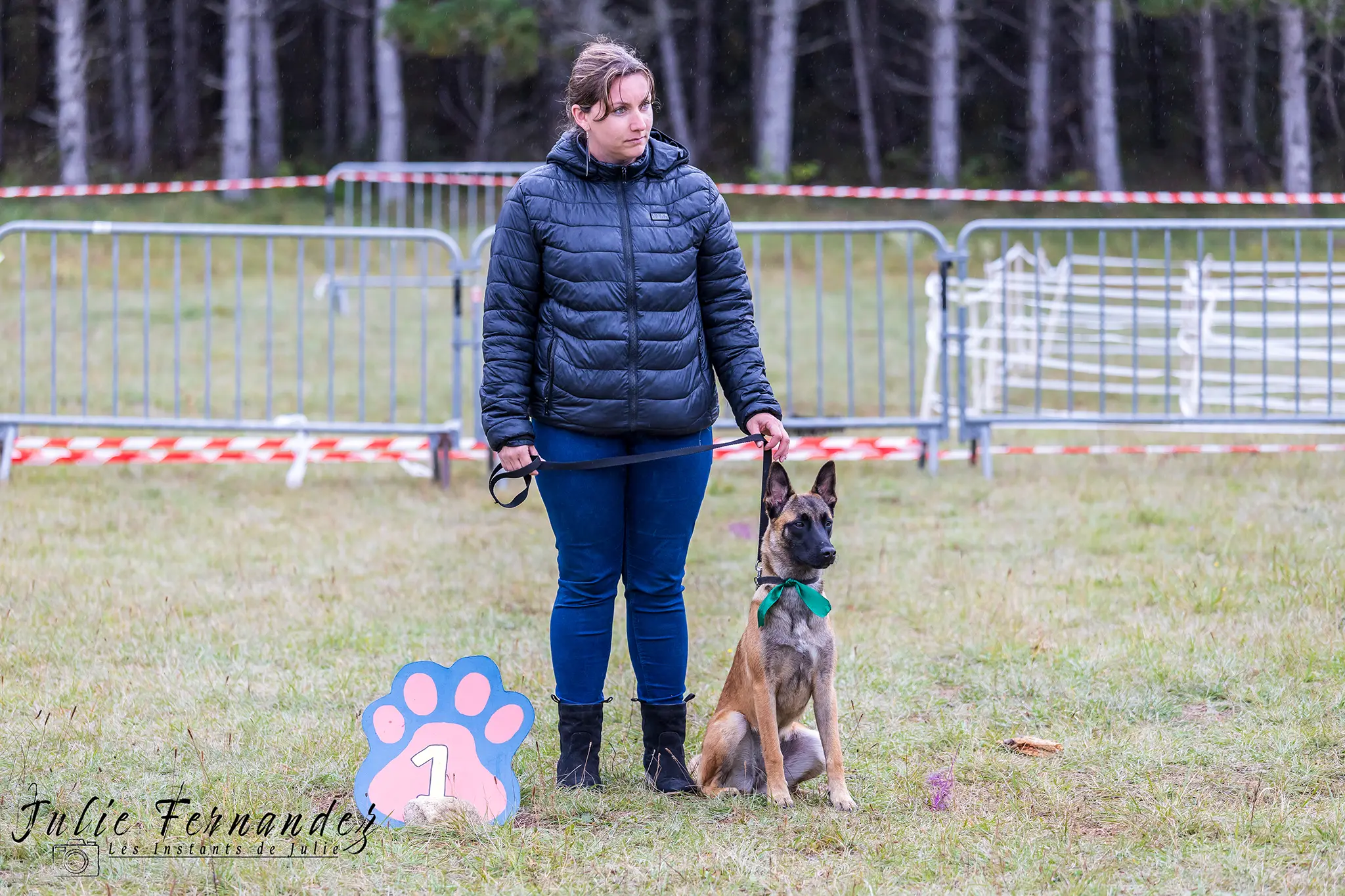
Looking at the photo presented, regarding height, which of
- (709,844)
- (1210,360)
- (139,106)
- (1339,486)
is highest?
(139,106)

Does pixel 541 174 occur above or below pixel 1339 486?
above

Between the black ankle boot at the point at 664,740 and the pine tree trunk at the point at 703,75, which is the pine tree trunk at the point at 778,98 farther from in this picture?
the black ankle boot at the point at 664,740

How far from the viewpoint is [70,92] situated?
2609 cm

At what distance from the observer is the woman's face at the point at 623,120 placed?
3623 millimetres

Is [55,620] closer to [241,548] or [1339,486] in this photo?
[241,548]

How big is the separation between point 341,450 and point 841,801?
5.28 meters

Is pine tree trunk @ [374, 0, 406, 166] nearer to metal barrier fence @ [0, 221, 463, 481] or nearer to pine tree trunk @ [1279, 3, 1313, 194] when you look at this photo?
metal barrier fence @ [0, 221, 463, 481]

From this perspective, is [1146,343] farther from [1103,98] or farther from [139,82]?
[139,82]

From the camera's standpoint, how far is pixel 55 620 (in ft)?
18.6

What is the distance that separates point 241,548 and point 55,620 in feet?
4.86

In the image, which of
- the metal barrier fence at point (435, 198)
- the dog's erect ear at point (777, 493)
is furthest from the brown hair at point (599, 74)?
the metal barrier fence at point (435, 198)

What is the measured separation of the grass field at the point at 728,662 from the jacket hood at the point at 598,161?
1.58 meters

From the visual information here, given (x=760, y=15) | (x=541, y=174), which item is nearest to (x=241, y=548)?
(x=541, y=174)

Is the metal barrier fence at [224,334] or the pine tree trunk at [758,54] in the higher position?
the pine tree trunk at [758,54]
